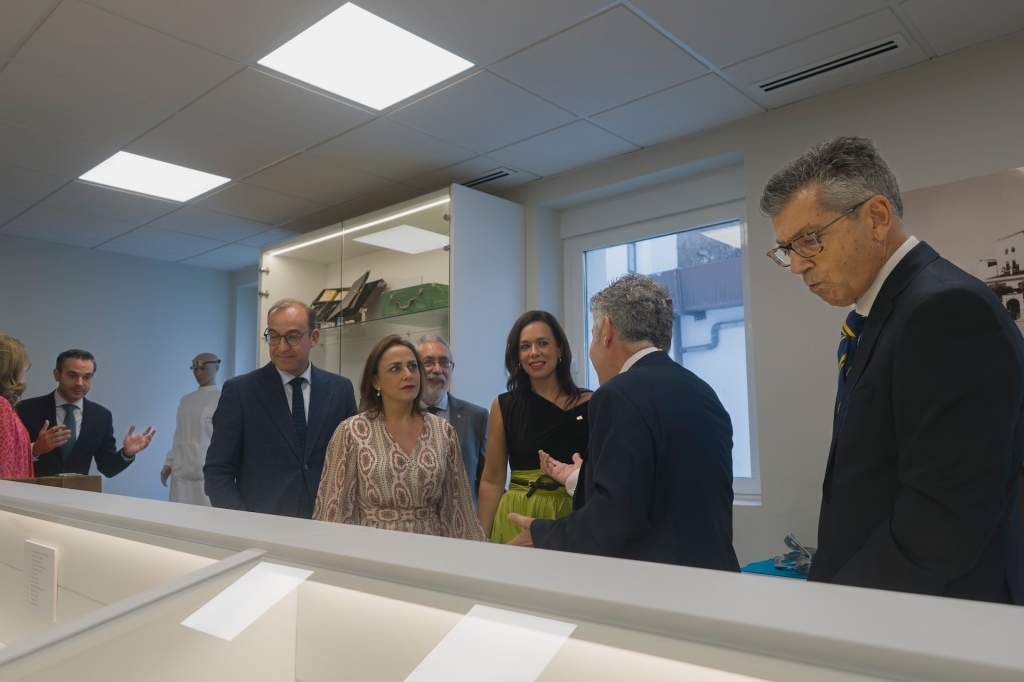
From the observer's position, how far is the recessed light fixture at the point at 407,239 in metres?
4.09

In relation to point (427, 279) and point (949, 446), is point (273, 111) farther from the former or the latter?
point (949, 446)

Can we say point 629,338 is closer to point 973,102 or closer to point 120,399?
point 973,102

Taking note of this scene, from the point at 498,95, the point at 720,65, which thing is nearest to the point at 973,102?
the point at 720,65

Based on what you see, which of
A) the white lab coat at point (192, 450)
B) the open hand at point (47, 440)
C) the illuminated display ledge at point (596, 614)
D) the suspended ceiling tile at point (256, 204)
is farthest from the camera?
the white lab coat at point (192, 450)

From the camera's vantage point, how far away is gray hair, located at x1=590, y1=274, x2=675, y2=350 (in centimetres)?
164

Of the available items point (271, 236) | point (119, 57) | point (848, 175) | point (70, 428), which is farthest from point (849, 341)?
point (271, 236)

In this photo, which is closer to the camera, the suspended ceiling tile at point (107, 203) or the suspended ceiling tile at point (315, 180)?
the suspended ceiling tile at point (315, 180)

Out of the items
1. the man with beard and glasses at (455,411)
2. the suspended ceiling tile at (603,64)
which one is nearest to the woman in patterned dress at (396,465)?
the man with beard and glasses at (455,411)

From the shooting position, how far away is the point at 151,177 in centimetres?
421

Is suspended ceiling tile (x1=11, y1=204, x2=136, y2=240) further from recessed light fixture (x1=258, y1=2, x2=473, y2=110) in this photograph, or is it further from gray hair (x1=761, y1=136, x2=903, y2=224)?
gray hair (x1=761, y1=136, x2=903, y2=224)

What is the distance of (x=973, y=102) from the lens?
280 centimetres

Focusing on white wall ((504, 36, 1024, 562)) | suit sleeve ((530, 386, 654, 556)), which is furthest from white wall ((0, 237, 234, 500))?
suit sleeve ((530, 386, 654, 556))

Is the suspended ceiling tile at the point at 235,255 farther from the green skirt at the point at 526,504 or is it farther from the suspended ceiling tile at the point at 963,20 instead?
the suspended ceiling tile at the point at 963,20

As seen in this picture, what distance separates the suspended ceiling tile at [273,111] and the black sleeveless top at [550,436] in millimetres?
1734
